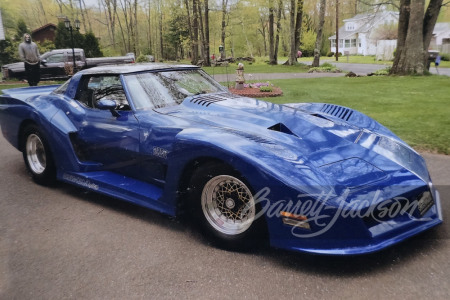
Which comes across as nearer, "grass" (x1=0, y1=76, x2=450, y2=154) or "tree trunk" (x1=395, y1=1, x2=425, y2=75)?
"grass" (x1=0, y1=76, x2=450, y2=154)

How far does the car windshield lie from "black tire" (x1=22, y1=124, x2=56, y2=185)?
4.41 feet

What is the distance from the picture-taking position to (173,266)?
101 inches

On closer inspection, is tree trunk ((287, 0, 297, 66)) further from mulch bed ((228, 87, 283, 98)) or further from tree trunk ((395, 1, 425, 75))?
mulch bed ((228, 87, 283, 98))

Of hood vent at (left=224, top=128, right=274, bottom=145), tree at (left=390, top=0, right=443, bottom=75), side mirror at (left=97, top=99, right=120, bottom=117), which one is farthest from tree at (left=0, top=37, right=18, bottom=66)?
hood vent at (left=224, top=128, right=274, bottom=145)

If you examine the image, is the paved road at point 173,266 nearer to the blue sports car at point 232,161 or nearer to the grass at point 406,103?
the blue sports car at point 232,161

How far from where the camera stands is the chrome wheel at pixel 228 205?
2.62m

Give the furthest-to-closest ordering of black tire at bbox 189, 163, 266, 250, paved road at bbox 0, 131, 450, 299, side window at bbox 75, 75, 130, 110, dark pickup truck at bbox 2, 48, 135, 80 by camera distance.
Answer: dark pickup truck at bbox 2, 48, 135, 80 < side window at bbox 75, 75, 130, 110 < black tire at bbox 189, 163, 266, 250 < paved road at bbox 0, 131, 450, 299

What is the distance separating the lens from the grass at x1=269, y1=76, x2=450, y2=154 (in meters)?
5.95

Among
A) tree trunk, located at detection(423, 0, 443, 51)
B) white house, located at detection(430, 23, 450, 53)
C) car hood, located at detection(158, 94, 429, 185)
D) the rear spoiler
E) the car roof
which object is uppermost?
white house, located at detection(430, 23, 450, 53)

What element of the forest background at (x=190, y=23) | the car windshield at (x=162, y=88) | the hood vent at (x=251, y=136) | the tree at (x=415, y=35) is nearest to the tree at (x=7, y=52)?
the forest background at (x=190, y=23)

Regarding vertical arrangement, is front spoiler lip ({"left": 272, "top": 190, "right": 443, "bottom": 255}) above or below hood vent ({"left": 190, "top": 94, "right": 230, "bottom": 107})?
below

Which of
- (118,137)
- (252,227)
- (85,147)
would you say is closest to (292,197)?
(252,227)

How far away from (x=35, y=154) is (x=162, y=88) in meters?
1.96

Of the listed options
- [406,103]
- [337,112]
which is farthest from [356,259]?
[406,103]
